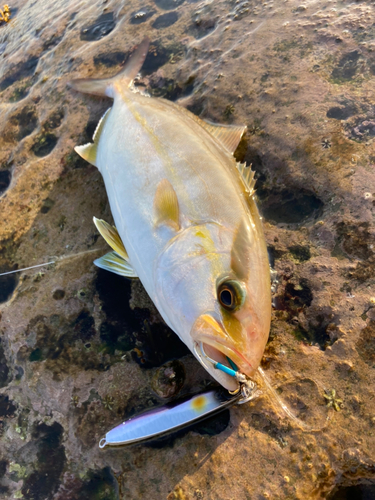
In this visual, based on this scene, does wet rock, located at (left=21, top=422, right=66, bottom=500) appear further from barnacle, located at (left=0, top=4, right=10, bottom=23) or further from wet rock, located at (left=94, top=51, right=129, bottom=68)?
barnacle, located at (left=0, top=4, right=10, bottom=23)

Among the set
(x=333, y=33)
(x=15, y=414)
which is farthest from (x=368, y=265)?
(x=15, y=414)

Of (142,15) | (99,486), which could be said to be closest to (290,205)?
(99,486)

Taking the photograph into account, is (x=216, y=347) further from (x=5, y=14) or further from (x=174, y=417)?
(x=5, y=14)

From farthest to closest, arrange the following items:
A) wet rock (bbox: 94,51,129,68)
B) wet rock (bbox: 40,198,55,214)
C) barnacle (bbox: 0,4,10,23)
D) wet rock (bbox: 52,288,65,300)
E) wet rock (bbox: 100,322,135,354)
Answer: barnacle (bbox: 0,4,10,23)
wet rock (bbox: 94,51,129,68)
wet rock (bbox: 40,198,55,214)
wet rock (bbox: 52,288,65,300)
wet rock (bbox: 100,322,135,354)

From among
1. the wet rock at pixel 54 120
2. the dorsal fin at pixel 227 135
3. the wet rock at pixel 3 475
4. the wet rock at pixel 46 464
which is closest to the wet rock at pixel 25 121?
the wet rock at pixel 54 120

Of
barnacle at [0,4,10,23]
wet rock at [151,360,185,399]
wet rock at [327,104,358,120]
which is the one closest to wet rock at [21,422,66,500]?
wet rock at [151,360,185,399]

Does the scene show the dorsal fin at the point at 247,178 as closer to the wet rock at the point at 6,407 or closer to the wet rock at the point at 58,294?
the wet rock at the point at 58,294

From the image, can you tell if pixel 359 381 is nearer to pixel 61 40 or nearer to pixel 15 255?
pixel 15 255
